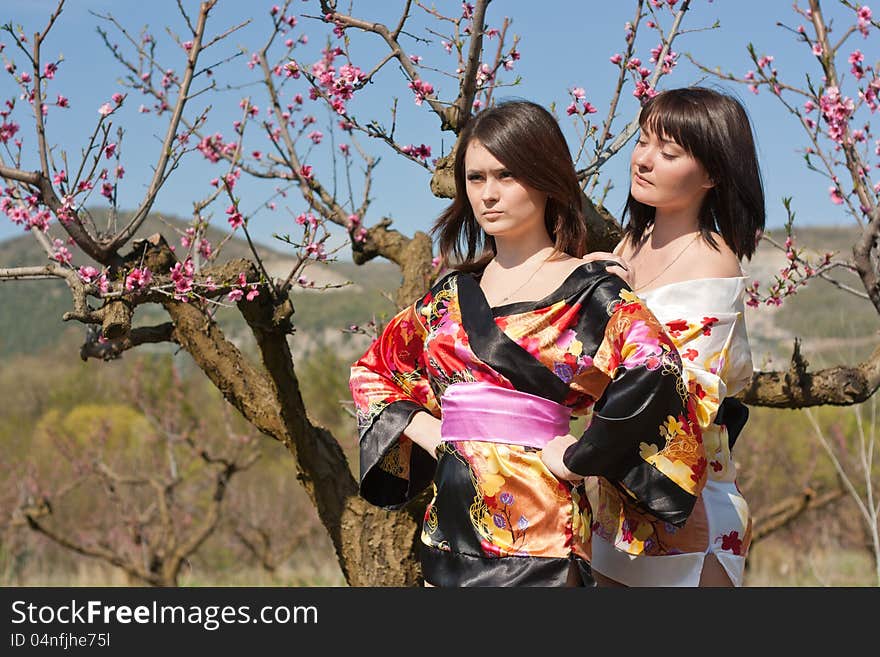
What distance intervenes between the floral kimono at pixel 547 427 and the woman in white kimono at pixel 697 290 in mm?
157

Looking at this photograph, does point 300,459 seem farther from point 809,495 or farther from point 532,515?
point 809,495

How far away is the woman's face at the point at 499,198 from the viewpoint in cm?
203

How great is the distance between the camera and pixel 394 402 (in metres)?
2.18

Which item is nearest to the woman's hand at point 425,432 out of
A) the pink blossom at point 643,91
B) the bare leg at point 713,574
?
the bare leg at point 713,574

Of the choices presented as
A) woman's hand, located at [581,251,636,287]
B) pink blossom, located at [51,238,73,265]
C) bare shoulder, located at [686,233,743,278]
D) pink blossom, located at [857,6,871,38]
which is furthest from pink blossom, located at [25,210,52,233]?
pink blossom, located at [857,6,871,38]

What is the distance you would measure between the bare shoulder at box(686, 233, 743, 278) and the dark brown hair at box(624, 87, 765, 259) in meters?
0.02

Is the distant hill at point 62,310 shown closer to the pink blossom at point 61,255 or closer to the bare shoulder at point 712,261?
the pink blossom at point 61,255

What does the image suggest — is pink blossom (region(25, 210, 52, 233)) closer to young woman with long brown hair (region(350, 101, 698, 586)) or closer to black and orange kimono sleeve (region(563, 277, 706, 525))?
young woman with long brown hair (region(350, 101, 698, 586))

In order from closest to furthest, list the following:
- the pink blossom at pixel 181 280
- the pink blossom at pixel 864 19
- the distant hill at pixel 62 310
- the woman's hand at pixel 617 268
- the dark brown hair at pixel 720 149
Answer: the woman's hand at pixel 617 268
the dark brown hair at pixel 720 149
the pink blossom at pixel 181 280
the pink blossom at pixel 864 19
the distant hill at pixel 62 310

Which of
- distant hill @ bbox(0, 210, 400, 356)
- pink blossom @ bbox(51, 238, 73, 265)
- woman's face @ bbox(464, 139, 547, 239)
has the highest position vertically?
distant hill @ bbox(0, 210, 400, 356)

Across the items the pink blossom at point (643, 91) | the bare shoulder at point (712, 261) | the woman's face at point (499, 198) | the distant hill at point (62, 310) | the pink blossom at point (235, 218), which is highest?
the distant hill at point (62, 310)

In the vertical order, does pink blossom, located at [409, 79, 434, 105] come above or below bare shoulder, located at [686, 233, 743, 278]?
above

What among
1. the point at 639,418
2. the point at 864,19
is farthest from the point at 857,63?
the point at 639,418

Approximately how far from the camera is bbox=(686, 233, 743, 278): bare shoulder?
7.24ft
